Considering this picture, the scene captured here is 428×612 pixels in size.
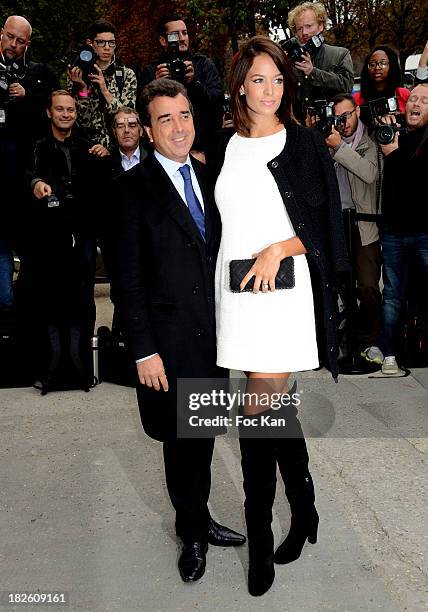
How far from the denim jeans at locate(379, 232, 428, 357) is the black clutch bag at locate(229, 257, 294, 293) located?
2950 mm

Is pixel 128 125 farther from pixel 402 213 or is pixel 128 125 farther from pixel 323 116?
pixel 402 213

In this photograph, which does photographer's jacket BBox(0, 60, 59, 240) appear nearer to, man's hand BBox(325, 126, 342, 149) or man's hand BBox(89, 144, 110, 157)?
man's hand BBox(89, 144, 110, 157)

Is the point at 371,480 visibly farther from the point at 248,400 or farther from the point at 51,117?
the point at 51,117

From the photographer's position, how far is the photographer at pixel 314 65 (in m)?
5.66

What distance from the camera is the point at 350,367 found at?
17.8ft

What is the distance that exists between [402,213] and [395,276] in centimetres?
46

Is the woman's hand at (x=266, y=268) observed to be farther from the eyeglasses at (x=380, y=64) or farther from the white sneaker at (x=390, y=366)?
the eyeglasses at (x=380, y=64)

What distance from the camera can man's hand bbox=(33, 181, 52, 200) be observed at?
5.20 m

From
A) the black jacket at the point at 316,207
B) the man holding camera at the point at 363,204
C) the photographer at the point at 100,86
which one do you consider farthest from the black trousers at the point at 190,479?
the photographer at the point at 100,86

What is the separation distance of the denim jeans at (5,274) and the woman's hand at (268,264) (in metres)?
3.77

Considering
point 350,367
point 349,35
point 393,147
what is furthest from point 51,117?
point 349,35

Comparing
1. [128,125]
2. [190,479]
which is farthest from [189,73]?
[190,479]

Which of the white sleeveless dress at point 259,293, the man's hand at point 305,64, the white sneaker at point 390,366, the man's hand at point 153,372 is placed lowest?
the white sneaker at point 390,366

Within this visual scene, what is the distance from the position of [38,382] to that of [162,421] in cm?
261
